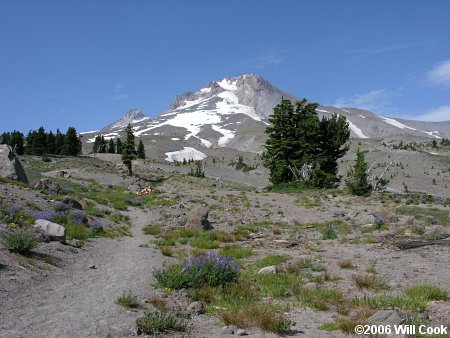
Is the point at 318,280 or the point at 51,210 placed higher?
the point at 51,210

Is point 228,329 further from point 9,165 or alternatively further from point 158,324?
point 9,165

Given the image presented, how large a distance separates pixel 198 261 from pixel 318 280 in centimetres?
A: 290

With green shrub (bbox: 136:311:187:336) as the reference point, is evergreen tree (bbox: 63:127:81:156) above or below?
above

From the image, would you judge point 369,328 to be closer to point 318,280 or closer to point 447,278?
point 318,280

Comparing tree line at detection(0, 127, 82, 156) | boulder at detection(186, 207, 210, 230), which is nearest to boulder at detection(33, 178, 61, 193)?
boulder at detection(186, 207, 210, 230)

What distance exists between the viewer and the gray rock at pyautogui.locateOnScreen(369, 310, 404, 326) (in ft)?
21.3

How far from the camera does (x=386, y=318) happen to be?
6652mm

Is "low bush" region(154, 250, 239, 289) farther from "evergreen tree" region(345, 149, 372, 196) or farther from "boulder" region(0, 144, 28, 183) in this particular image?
"evergreen tree" region(345, 149, 372, 196)

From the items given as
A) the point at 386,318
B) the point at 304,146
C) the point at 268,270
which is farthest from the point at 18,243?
the point at 304,146

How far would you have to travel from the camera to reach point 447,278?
945 cm

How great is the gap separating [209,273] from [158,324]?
8.67 ft

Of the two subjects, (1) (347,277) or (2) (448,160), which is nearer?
(1) (347,277)

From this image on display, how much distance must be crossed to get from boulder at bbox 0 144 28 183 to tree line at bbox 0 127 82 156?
66.2m

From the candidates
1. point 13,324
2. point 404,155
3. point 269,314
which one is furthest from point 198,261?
point 404,155
